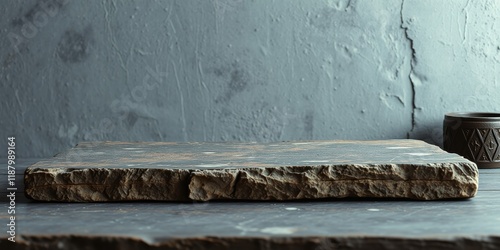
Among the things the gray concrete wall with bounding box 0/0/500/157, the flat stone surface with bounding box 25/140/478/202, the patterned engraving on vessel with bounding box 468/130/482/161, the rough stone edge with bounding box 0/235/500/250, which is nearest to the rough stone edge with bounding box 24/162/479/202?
the flat stone surface with bounding box 25/140/478/202

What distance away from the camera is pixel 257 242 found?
96 centimetres

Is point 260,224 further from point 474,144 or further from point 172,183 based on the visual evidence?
point 474,144

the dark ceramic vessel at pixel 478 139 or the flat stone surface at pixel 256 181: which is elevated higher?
the dark ceramic vessel at pixel 478 139

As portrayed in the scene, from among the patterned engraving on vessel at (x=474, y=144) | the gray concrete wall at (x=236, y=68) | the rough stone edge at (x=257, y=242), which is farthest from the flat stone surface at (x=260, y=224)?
the gray concrete wall at (x=236, y=68)

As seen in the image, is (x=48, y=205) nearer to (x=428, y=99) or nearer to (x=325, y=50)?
(x=325, y=50)

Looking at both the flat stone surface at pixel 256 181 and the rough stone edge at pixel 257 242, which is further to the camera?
the flat stone surface at pixel 256 181

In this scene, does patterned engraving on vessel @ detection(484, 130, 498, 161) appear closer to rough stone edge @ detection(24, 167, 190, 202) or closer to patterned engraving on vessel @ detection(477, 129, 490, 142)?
patterned engraving on vessel @ detection(477, 129, 490, 142)

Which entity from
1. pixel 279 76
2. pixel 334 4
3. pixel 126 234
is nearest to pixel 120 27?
pixel 279 76

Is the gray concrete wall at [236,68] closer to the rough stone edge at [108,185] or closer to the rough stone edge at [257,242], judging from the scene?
the rough stone edge at [108,185]

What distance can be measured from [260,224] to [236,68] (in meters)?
0.88

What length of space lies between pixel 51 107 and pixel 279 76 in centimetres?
63

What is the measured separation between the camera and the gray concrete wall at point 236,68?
1.85m

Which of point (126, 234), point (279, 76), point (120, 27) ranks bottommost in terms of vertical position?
Answer: point (126, 234)

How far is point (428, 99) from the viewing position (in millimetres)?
1892
